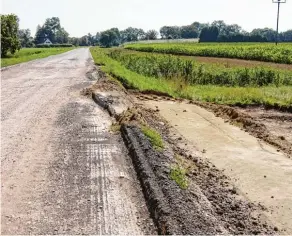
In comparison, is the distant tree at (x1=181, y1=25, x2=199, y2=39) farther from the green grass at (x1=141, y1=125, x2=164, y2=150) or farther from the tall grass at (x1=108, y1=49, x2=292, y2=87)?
the green grass at (x1=141, y1=125, x2=164, y2=150)

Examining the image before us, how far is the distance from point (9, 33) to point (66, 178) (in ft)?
143

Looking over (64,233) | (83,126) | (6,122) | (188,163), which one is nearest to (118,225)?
(64,233)

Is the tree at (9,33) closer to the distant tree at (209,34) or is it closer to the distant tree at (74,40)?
the distant tree at (209,34)

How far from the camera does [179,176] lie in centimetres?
610

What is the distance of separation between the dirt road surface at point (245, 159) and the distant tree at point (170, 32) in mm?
170162

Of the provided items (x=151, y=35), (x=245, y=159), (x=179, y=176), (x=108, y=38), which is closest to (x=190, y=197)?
(x=179, y=176)

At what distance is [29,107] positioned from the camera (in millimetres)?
12023

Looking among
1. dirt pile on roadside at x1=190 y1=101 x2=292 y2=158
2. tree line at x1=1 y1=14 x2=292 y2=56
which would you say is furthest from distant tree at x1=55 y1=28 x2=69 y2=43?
dirt pile on roadside at x1=190 y1=101 x2=292 y2=158

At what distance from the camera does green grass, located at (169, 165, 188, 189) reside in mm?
5768

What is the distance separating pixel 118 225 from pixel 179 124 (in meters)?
6.59

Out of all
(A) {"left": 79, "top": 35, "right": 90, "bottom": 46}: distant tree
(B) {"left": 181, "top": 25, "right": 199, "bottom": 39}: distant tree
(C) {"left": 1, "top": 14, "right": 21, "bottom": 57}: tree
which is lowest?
(A) {"left": 79, "top": 35, "right": 90, "bottom": 46}: distant tree

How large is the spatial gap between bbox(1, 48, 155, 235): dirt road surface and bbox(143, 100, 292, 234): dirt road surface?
66.8 inches

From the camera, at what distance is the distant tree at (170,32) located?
179375mm

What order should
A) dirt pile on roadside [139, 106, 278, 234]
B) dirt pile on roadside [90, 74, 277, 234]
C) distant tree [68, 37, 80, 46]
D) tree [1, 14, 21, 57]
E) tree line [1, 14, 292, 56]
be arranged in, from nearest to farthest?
dirt pile on roadside [90, 74, 277, 234], dirt pile on roadside [139, 106, 278, 234], tree [1, 14, 21, 57], tree line [1, 14, 292, 56], distant tree [68, 37, 80, 46]
